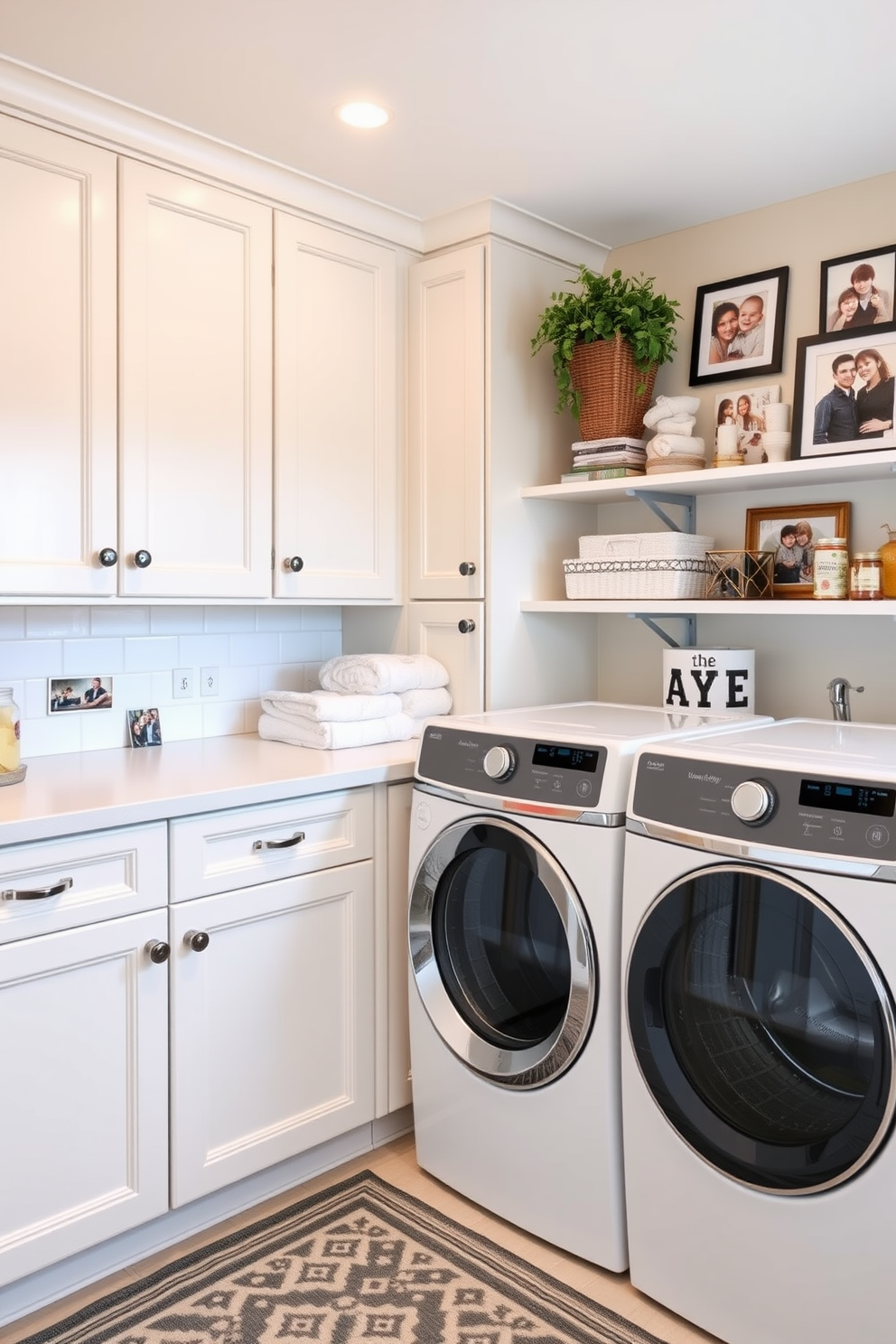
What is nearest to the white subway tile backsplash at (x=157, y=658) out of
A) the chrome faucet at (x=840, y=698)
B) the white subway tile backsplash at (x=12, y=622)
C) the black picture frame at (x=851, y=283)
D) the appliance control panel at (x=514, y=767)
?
the white subway tile backsplash at (x=12, y=622)

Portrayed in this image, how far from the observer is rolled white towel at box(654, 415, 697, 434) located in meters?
2.60

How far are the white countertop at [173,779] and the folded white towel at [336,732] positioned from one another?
0.8 inches

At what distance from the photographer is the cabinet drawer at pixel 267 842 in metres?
1.97

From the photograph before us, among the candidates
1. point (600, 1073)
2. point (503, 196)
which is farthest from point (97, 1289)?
point (503, 196)

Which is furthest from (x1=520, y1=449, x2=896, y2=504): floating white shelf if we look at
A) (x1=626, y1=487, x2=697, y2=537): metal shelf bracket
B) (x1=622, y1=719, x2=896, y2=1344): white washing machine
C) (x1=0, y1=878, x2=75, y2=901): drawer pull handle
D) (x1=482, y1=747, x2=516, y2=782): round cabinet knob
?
(x1=0, y1=878, x2=75, y2=901): drawer pull handle

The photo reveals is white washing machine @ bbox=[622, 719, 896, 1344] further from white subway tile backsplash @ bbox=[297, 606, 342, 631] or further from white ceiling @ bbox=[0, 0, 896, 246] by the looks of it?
white subway tile backsplash @ bbox=[297, 606, 342, 631]

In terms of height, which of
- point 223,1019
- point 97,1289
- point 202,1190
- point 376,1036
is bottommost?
point 97,1289

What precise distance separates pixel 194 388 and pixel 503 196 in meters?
0.92

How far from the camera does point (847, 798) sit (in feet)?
5.17

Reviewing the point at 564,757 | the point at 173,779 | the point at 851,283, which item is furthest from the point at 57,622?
the point at 851,283

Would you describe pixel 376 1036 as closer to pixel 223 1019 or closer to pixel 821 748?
pixel 223 1019

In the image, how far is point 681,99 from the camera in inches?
81.7

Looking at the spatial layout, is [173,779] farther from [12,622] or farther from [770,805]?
[770,805]

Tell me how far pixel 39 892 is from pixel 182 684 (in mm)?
1027
